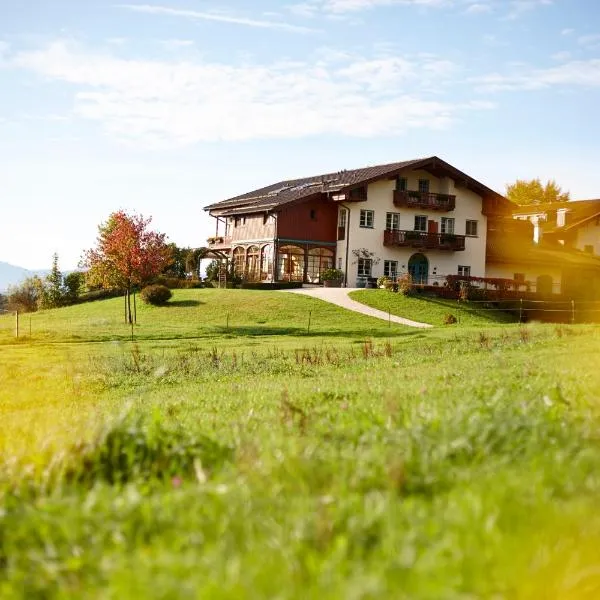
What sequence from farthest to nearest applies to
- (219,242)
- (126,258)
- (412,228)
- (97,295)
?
(219,242) < (97,295) < (412,228) < (126,258)

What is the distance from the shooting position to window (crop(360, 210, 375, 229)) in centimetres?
5353

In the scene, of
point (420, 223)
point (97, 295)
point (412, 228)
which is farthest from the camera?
point (97, 295)

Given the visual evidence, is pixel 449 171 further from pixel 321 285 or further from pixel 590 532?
pixel 590 532

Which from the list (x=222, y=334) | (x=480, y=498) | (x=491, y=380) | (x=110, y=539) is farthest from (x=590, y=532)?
(x=222, y=334)

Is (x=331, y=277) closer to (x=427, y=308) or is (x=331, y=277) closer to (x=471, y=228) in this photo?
(x=427, y=308)

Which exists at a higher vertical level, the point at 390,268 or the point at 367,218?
the point at 367,218

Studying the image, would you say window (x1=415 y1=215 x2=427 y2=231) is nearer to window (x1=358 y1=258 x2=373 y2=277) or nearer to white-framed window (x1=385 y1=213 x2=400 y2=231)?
white-framed window (x1=385 y1=213 x2=400 y2=231)

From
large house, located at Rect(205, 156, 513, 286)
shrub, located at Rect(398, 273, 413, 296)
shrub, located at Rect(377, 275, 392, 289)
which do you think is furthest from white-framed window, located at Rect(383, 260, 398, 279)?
shrub, located at Rect(398, 273, 413, 296)

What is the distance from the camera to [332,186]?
174 feet

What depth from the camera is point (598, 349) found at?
15.2 meters

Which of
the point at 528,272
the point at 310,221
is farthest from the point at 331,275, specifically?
the point at 528,272

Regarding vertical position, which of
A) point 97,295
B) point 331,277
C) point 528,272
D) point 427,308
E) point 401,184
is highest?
point 401,184

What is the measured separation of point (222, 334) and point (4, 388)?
60.1ft

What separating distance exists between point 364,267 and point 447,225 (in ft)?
25.2
